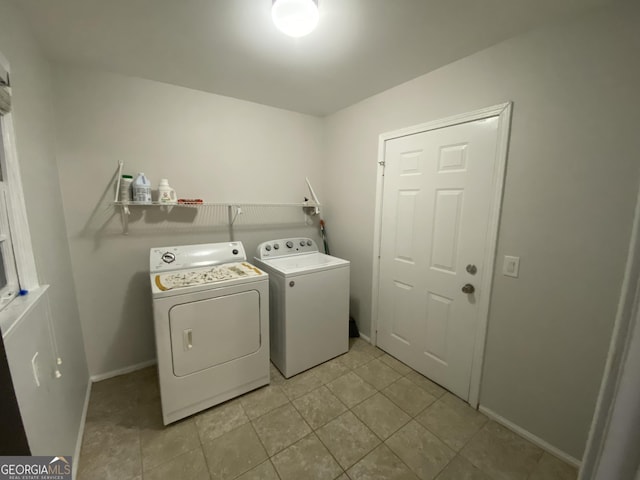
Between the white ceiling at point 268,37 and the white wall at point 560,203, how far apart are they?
166 millimetres

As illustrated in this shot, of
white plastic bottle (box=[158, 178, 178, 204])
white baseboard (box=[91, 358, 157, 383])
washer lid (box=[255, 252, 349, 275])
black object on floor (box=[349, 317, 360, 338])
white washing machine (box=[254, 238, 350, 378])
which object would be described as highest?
white plastic bottle (box=[158, 178, 178, 204])

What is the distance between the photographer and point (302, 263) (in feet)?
7.79

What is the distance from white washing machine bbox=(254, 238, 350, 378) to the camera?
205cm

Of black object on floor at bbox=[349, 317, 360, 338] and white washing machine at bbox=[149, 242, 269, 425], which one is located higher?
white washing machine at bbox=[149, 242, 269, 425]

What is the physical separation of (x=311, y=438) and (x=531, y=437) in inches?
53.2

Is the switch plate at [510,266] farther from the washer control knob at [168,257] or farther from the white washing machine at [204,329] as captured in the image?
the washer control knob at [168,257]

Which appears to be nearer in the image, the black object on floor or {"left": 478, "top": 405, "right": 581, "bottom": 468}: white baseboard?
{"left": 478, "top": 405, "right": 581, "bottom": 468}: white baseboard

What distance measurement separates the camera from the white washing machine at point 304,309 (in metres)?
2.05

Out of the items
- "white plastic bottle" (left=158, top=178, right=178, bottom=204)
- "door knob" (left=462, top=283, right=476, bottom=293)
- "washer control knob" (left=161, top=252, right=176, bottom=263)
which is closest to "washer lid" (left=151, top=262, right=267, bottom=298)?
"washer control knob" (left=161, top=252, right=176, bottom=263)

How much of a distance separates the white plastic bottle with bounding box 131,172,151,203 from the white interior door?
76.1 inches

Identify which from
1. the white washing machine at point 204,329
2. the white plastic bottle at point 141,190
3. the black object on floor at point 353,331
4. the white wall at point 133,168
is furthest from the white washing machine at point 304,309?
the white plastic bottle at point 141,190

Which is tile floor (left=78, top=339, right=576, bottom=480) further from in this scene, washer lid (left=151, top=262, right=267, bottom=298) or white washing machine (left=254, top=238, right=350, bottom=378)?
washer lid (left=151, top=262, right=267, bottom=298)

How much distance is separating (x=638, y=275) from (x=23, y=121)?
2194mm

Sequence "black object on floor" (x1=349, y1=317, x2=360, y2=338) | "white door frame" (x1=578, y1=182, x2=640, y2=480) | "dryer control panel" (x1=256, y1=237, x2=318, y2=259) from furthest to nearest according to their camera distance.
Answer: "black object on floor" (x1=349, y1=317, x2=360, y2=338), "dryer control panel" (x1=256, y1=237, x2=318, y2=259), "white door frame" (x1=578, y1=182, x2=640, y2=480)
